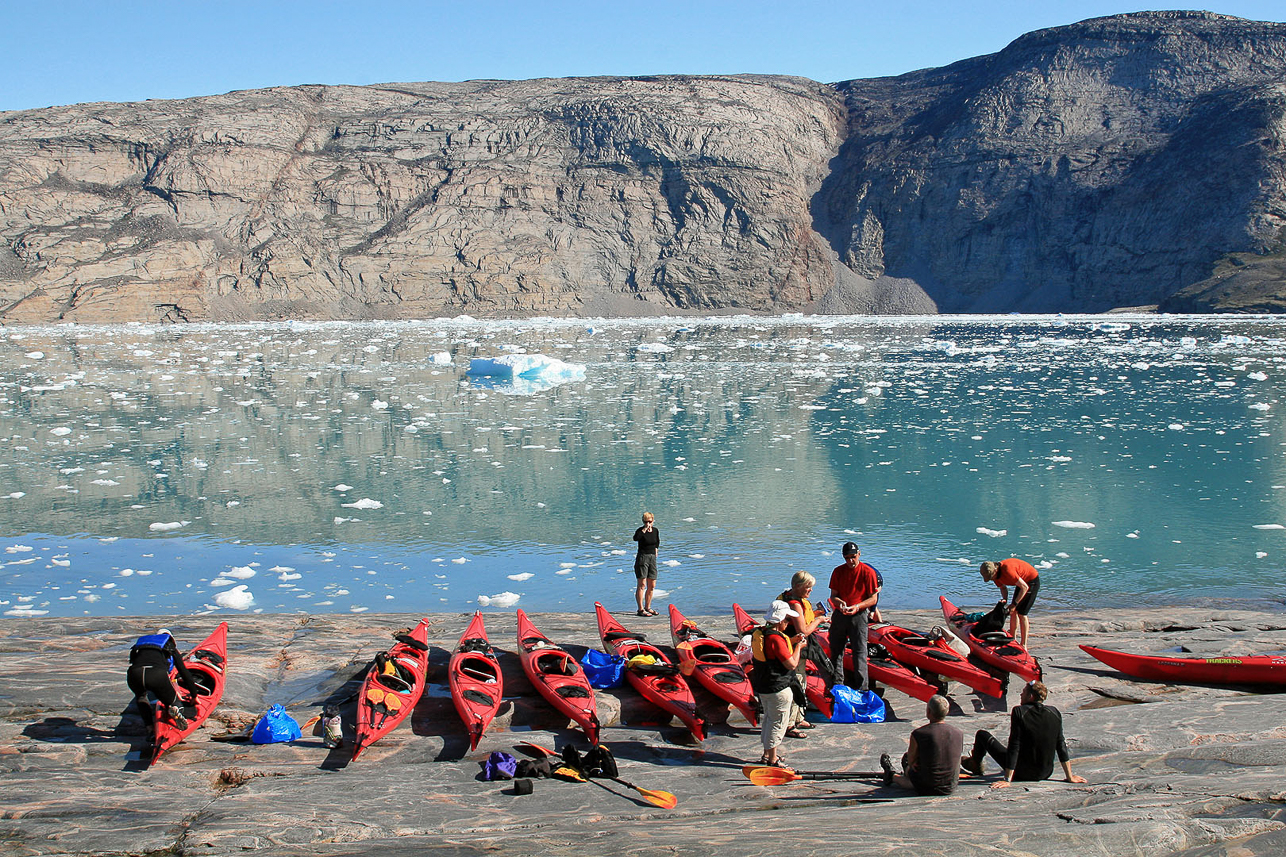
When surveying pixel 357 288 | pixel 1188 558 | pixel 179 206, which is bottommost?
pixel 1188 558

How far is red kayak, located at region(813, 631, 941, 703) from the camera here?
7188mm

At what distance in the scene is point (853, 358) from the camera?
1580 inches

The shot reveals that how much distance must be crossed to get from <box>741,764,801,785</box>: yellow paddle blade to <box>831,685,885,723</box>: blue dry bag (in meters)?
1.17

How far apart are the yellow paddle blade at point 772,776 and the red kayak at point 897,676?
1.72 meters

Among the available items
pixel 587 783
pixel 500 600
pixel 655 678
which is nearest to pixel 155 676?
pixel 587 783

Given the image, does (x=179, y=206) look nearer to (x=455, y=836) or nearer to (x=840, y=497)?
(x=840, y=497)

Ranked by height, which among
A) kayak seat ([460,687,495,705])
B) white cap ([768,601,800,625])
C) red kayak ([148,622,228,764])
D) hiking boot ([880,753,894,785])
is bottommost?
hiking boot ([880,753,894,785])

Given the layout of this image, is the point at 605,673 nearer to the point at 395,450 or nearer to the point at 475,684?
the point at 475,684

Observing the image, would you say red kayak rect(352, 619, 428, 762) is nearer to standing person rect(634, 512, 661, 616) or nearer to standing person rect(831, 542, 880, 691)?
standing person rect(634, 512, 661, 616)

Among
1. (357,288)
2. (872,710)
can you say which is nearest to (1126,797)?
(872,710)

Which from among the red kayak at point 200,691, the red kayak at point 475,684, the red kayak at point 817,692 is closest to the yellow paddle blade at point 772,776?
the red kayak at point 817,692

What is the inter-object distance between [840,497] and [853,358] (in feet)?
86.4

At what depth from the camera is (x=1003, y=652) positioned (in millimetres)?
7527

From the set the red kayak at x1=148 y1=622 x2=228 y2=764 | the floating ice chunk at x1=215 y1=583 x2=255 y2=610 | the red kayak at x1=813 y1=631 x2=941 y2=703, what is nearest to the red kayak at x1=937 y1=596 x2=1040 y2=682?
the red kayak at x1=813 y1=631 x2=941 y2=703
